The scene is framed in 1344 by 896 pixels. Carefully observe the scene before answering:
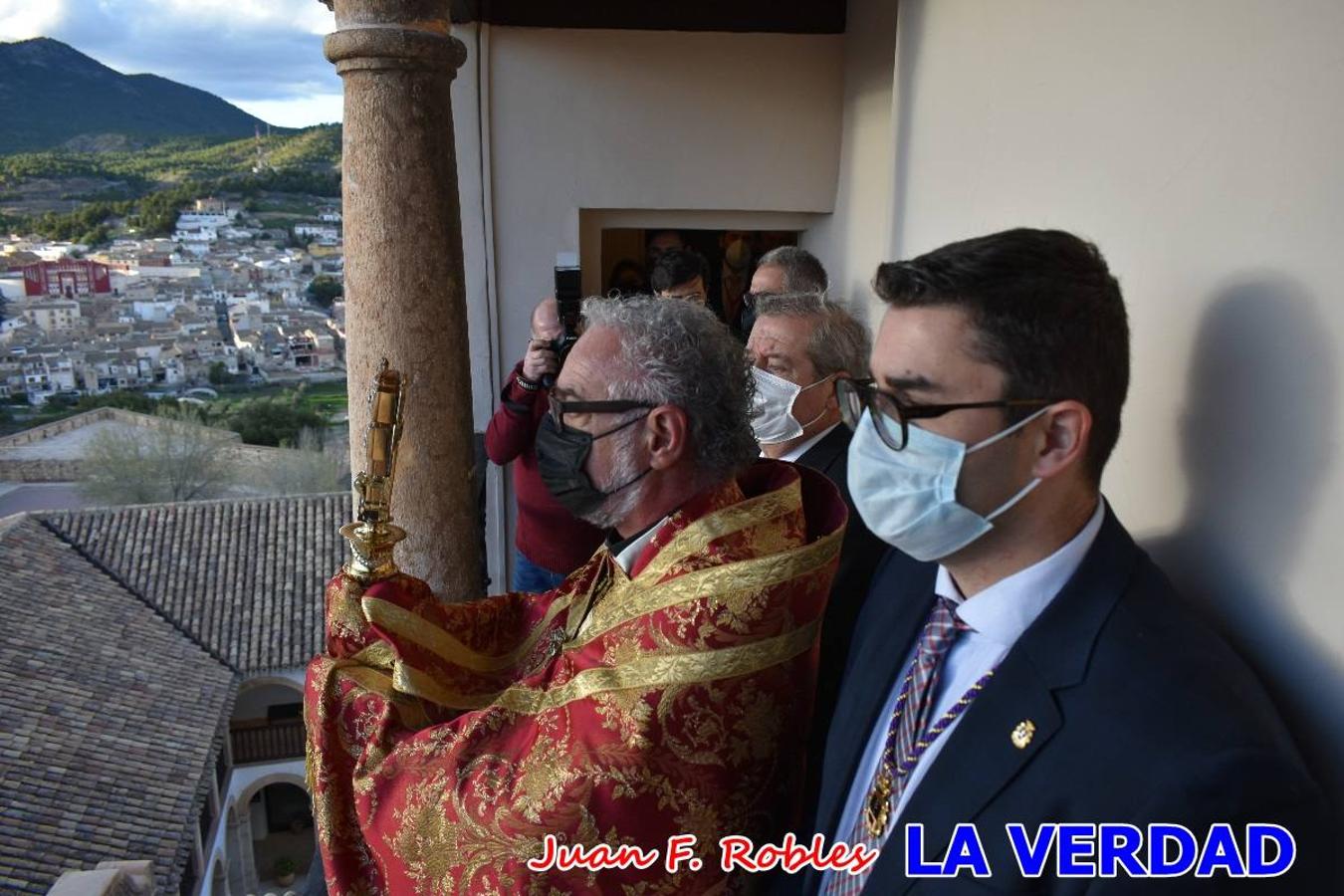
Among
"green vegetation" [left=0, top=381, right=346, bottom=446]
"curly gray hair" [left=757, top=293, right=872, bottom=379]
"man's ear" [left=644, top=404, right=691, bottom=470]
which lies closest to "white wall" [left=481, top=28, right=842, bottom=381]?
"curly gray hair" [left=757, top=293, right=872, bottom=379]

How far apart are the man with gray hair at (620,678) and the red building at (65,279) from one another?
33129mm

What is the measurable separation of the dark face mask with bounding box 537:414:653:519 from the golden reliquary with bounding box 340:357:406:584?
40 cm

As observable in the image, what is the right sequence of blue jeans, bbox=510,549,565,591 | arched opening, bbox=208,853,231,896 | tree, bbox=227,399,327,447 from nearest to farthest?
blue jeans, bbox=510,549,565,591
arched opening, bbox=208,853,231,896
tree, bbox=227,399,327,447

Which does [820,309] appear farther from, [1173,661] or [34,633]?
[34,633]

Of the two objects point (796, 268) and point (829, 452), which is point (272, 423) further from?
point (829, 452)

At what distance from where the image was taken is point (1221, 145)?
60.4 inches

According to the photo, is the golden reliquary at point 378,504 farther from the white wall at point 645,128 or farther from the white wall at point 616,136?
the white wall at point 645,128

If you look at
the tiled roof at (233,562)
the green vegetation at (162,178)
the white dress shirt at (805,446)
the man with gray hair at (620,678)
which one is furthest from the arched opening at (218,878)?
the green vegetation at (162,178)

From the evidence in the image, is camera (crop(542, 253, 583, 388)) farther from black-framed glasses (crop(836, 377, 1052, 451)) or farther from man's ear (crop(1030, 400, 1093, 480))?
man's ear (crop(1030, 400, 1093, 480))

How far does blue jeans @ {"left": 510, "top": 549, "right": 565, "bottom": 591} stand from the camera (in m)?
3.86

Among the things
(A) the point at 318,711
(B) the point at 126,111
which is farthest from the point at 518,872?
(B) the point at 126,111

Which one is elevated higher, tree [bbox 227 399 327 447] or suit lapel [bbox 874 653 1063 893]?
suit lapel [bbox 874 653 1063 893]

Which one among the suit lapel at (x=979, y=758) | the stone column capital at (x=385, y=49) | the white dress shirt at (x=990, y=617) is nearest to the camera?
the suit lapel at (x=979, y=758)

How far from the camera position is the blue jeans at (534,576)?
12.7ft
